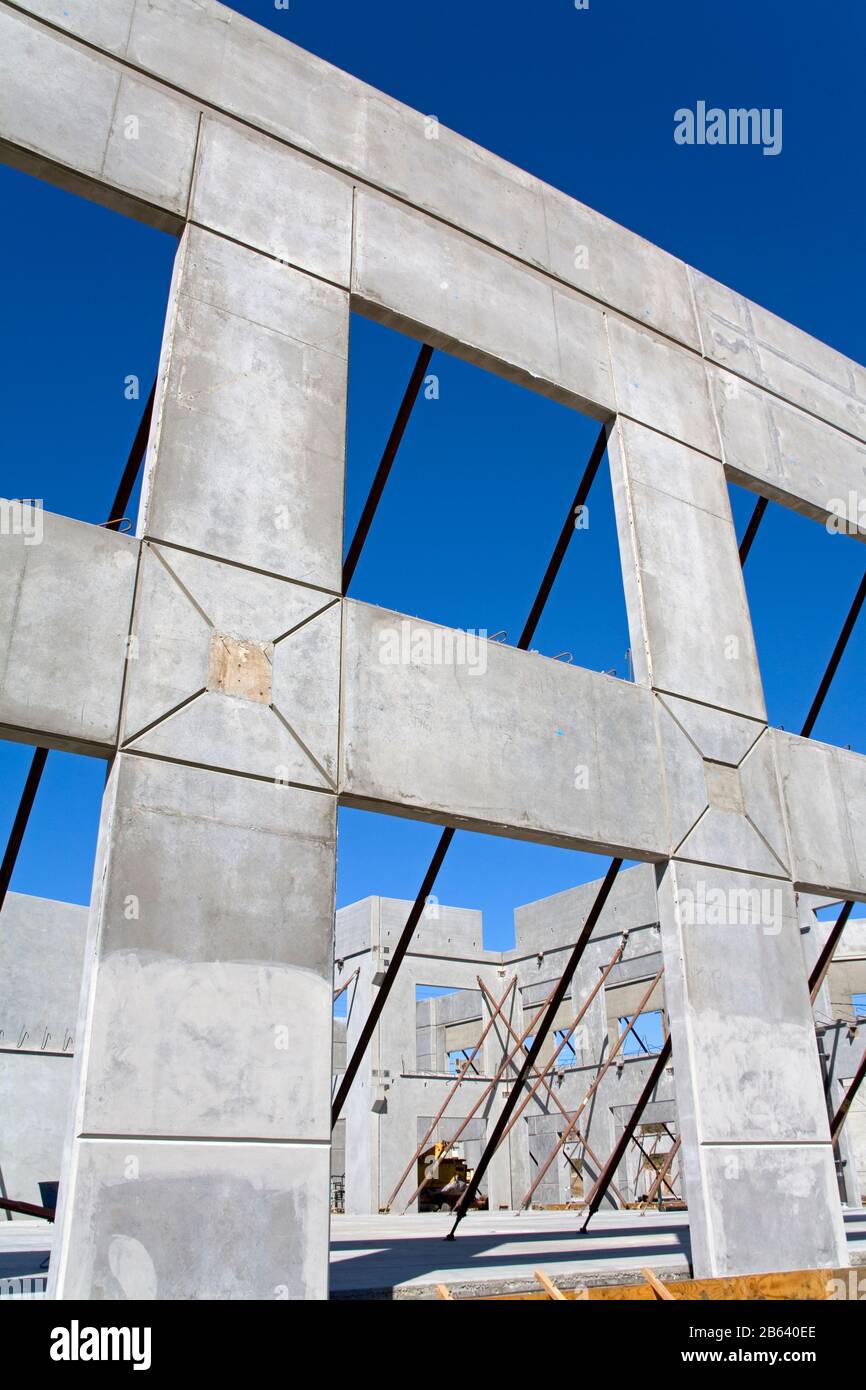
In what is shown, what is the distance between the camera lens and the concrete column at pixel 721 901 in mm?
6398

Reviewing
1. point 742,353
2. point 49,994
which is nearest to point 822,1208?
point 742,353

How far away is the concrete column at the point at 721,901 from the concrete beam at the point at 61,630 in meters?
3.91

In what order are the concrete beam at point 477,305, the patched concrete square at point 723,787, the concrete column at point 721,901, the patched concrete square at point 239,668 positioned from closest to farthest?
the patched concrete square at point 239,668 → the concrete column at point 721,901 → the concrete beam at point 477,305 → the patched concrete square at point 723,787

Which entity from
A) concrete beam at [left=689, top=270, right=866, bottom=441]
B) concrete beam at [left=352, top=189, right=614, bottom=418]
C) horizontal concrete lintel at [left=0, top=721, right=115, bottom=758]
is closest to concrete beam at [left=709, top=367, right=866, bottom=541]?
concrete beam at [left=689, top=270, right=866, bottom=441]

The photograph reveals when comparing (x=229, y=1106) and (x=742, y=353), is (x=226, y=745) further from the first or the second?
(x=742, y=353)

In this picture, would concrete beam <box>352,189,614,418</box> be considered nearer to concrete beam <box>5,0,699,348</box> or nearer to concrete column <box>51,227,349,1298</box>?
concrete beam <box>5,0,699,348</box>

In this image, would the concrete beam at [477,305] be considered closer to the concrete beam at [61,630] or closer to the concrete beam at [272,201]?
the concrete beam at [272,201]

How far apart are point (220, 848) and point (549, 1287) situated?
281cm

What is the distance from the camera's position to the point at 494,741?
21.1 feet

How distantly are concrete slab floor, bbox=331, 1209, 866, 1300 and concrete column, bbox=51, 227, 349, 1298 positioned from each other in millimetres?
1002

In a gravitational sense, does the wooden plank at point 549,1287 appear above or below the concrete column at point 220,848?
below

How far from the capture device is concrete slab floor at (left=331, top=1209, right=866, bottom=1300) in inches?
214

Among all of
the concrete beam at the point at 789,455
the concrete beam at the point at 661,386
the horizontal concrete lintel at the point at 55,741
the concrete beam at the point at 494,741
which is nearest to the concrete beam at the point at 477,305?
the concrete beam at the point at 661,386
